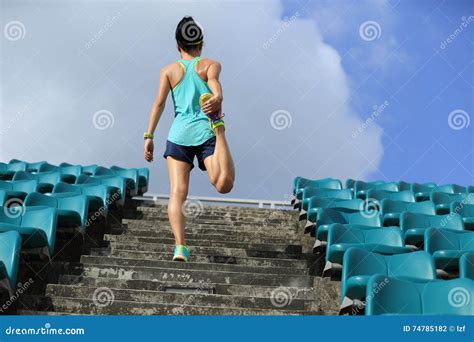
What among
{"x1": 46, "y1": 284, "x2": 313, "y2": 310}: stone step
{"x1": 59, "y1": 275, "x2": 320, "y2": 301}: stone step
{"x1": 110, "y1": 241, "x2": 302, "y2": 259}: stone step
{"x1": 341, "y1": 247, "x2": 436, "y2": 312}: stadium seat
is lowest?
{"x1": 46, "y1": 284, "x2": 313, "y2": 310}: stone step

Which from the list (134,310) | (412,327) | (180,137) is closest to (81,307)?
(134,310)

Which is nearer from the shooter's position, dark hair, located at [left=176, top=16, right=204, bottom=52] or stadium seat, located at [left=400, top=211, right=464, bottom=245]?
dark hair, located at [left=176, top=16, right=204, bottom=52]

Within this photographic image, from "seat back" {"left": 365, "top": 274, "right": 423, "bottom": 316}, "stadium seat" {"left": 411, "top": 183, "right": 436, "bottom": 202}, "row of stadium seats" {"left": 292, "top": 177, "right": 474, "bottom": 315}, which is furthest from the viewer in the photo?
"stadium seat" {"left": 411, "top": 183, "right": 436, "bottom": 202}

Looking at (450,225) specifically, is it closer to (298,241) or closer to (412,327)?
(298,241)

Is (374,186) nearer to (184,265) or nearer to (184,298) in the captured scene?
(184,265)

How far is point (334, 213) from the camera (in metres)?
5.66

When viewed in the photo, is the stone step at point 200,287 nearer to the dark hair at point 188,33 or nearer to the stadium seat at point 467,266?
the stadium seat at point 467,266

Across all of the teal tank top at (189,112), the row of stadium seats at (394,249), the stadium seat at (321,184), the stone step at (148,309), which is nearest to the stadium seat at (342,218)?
the row of stadium seats at (394,249)

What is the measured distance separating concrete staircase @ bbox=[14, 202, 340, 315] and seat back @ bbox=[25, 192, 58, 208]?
413 mm

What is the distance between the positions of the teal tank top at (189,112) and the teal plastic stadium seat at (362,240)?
1179mm

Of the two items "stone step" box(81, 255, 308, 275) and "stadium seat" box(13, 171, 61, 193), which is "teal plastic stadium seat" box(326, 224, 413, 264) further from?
"stadium seat" box(13, 171, 61, 193)

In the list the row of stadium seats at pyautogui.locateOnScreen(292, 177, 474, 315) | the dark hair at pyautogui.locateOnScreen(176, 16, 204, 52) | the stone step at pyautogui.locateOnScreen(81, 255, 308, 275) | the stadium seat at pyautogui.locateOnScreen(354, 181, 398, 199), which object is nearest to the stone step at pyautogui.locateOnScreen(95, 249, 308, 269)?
the stone step at pyautogui.locateOnScreen(81, 255, 308, 275)

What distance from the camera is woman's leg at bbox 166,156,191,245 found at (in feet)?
13.7

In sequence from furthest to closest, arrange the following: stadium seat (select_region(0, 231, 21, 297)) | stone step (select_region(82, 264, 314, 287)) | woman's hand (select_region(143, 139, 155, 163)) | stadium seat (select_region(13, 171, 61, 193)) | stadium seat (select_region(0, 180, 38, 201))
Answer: stadium seat (select_region(13, 171, 61, 193)) < stadium seat (select_region(0, 180, 38, 201)) < stone step (select_region(82, 264, 314, 287)) < woman's hand (select_region(143, 139, 155, 163)) < stadium seat (select_region(0, 231, 21, 297))
